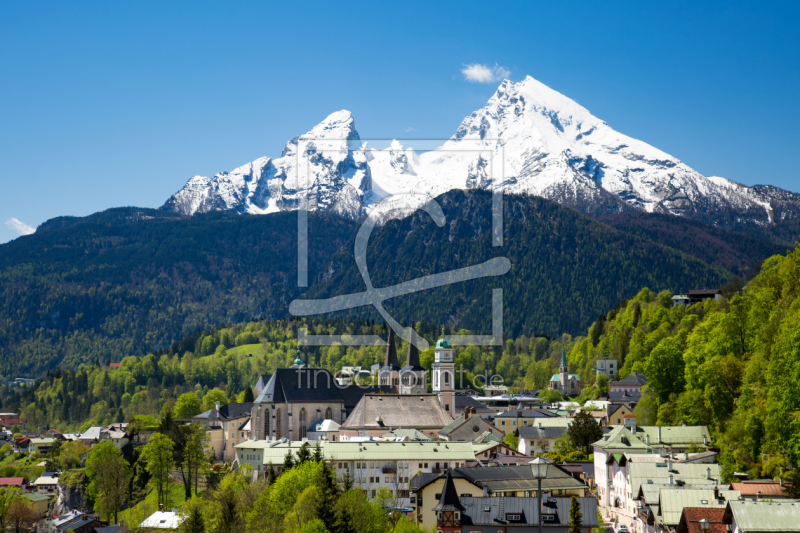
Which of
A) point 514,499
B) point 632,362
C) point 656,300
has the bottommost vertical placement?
point 514,499

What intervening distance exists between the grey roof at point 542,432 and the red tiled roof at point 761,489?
158 ft

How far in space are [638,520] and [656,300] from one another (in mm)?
87829

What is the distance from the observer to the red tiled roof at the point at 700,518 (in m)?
51.3

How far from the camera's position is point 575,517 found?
2352 inches

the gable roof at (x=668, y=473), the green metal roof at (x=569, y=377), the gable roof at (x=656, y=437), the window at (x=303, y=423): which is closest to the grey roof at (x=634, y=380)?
the green metal roof at (x=569, y=377)

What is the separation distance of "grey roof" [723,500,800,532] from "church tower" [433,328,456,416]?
73690 millimetres

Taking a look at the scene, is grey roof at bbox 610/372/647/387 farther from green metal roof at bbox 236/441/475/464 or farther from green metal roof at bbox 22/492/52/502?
green metal roof at bbox 22/492/52/502

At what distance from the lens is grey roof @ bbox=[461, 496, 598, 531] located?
63688 millimetres

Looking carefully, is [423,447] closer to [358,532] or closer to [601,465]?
[601,465]

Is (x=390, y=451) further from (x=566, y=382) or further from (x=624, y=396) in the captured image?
(x=566, y=382)

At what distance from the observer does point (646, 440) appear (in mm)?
80938

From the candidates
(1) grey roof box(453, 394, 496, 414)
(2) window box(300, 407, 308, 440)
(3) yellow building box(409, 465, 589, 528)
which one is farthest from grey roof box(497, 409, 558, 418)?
(3) yellow building box(409, 465, 589, 528)

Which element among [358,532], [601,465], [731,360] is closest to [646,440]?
[601,465]

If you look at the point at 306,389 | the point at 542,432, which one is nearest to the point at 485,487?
the point at 542,432
